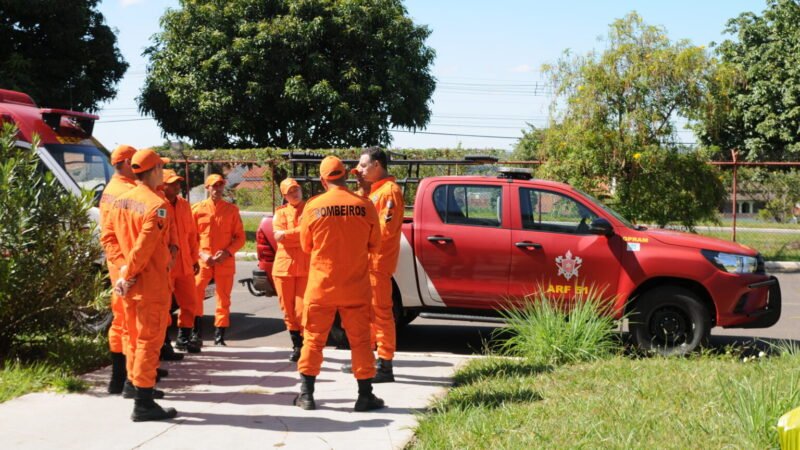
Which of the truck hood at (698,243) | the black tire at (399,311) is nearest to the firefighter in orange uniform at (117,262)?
the black tire at (399,311)

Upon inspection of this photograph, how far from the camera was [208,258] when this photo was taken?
28.9 feet

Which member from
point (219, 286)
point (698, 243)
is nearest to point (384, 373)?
point (219, 286)

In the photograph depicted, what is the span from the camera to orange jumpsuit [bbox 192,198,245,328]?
885 cm

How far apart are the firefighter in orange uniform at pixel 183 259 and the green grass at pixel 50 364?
0.77m

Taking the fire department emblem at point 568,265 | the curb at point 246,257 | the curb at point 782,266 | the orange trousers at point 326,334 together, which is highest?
the fire department emblem at point 568,265

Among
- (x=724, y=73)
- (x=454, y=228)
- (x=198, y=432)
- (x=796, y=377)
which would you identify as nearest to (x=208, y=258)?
(x=454, y=228)

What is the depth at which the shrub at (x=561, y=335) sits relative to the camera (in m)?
7.52

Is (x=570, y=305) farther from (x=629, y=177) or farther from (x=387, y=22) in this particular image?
(x=387, y=22)

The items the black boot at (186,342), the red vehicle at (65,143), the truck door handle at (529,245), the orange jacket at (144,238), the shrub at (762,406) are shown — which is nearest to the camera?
the shrub at (762,406)

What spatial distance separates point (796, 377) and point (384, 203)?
3.28 m

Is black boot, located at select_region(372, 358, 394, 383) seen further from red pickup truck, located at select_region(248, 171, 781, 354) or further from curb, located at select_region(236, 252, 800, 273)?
curb, located at select_region(236, 252, 800, 273)

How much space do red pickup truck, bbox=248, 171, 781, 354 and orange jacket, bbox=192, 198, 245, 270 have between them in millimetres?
1759

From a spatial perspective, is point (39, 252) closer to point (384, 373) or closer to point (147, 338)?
point (147, 338)

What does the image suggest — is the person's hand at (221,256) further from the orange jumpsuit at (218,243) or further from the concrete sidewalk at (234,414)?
the concrete sidewalk at (234,414)
